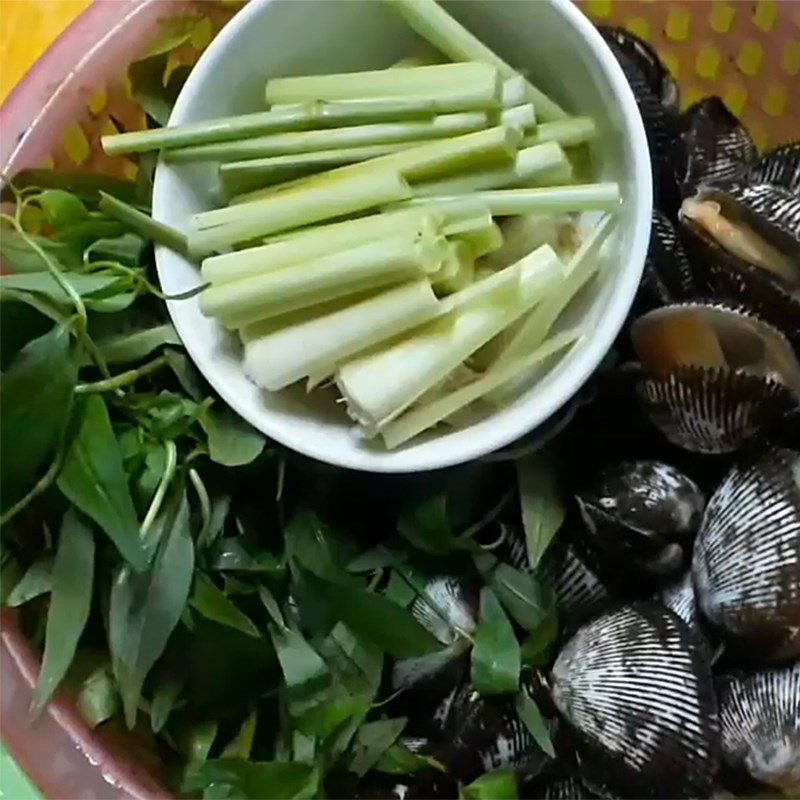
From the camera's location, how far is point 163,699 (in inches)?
23.0

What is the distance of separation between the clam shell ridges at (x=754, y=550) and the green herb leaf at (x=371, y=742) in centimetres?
16

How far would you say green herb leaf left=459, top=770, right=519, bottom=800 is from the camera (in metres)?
0.58

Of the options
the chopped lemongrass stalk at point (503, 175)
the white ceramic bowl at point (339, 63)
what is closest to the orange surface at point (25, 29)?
the white ceramic bowl at point (339, 63)

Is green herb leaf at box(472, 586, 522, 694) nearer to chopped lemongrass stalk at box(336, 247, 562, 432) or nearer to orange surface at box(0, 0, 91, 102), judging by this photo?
chopped lemongrass stalk at box(336, 247, 562, 432)

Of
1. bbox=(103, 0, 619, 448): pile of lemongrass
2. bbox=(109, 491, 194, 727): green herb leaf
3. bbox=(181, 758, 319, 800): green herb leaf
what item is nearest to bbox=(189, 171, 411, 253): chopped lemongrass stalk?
bbox=(103, 0, 619, 448): pile of lemongrass

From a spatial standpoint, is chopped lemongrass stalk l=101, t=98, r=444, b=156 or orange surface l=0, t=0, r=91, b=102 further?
orange surface l=0, t=0, r=91, b=102

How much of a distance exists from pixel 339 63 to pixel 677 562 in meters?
0.30

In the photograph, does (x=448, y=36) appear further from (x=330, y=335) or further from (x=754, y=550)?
(x=754, y=550)

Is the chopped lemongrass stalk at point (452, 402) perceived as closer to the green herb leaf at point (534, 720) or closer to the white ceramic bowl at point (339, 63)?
A: the white ceramic bowl at point (339, 63)

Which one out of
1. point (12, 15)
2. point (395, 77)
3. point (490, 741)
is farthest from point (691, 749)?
point (12, 15)

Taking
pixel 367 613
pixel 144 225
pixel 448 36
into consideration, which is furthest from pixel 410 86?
pixel 367 613

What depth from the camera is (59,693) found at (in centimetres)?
58

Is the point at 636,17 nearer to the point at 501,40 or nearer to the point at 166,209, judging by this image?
the point at 501,40

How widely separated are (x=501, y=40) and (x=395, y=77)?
64 millimetres
